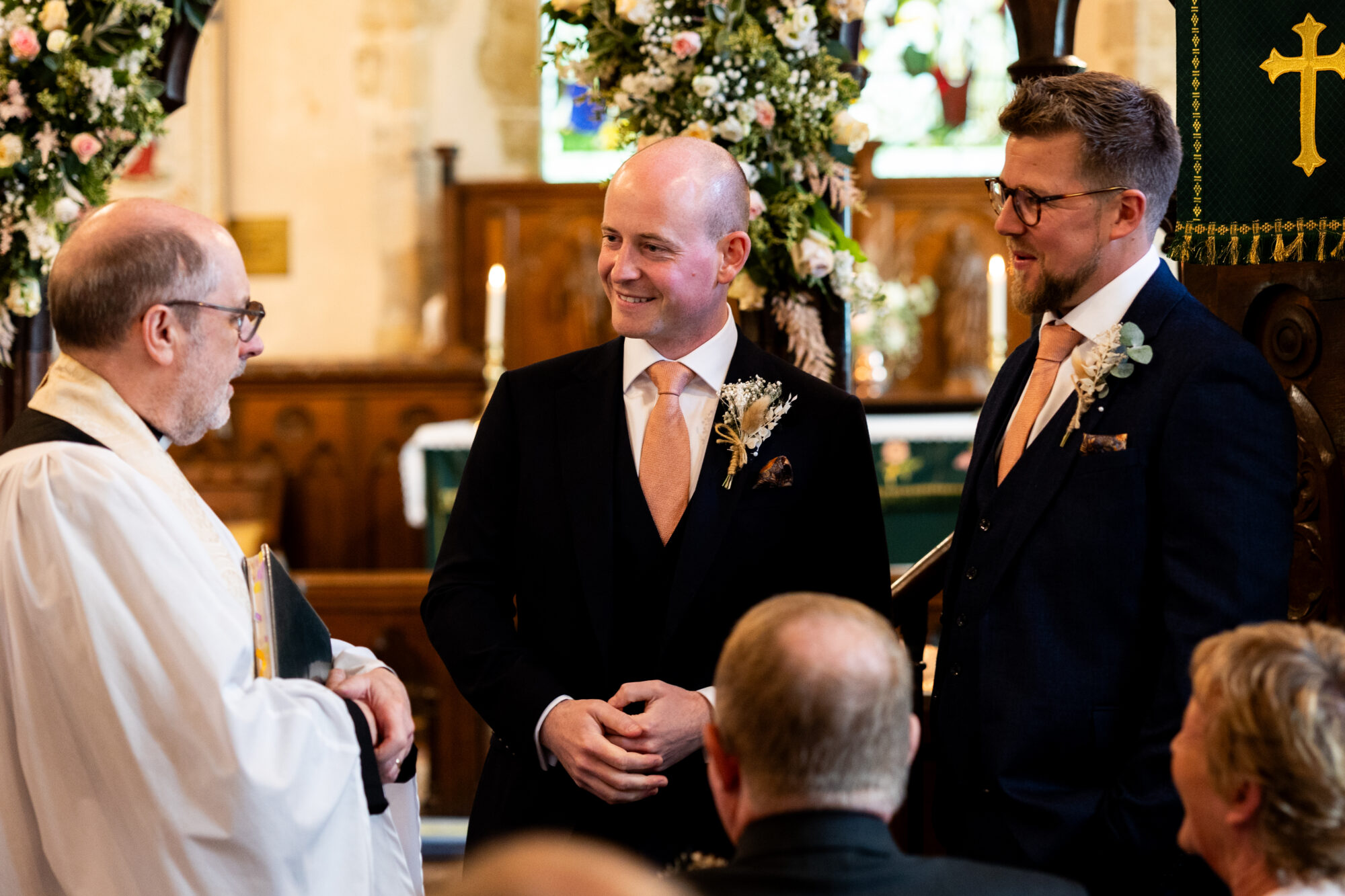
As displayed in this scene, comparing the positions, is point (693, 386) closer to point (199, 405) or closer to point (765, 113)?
point (199, 405)

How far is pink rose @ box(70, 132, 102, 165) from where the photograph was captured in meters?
3.90

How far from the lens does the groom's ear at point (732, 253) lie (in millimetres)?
2676

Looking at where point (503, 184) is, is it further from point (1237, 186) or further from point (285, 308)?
point (1237, 186)

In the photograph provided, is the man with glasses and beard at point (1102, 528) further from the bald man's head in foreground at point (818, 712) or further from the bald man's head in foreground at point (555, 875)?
the bald man's head in foreground at point (555, 875)

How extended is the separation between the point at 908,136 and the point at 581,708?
27.6 feet

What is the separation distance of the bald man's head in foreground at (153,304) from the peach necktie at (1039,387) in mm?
1378

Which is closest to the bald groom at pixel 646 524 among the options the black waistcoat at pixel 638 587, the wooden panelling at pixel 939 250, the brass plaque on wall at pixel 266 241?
the black waistcoat at pixel 638 587

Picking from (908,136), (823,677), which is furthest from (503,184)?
(823,677)

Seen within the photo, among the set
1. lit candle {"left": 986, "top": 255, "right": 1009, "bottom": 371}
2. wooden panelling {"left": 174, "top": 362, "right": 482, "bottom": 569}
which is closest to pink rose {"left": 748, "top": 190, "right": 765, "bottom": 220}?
lit candle {"left": 986, "top": 255, "right": 1009, "bottom": 371}

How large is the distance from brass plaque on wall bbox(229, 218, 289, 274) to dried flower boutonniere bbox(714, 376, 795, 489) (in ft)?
27.1

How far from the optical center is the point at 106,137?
4016 mm

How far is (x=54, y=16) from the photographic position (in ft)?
12.6

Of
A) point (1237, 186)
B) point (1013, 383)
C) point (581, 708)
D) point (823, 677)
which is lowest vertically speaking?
point (581, 708)

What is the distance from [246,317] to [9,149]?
1897 millimetres
